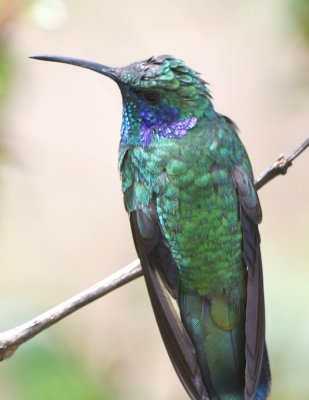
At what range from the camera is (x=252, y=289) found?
308cm

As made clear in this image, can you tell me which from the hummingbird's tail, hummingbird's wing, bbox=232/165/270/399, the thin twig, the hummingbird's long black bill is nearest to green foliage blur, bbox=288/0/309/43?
hummingbird's wing, bbox=232/165/270/399

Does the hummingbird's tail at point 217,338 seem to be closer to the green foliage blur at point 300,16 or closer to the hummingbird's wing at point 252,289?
the hummingbird's wing at point 252,289

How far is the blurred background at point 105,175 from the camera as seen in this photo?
10.3 ft

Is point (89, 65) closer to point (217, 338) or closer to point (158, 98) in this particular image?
point (158, 98)

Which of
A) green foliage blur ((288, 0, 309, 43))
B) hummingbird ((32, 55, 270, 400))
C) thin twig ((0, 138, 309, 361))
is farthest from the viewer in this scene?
green foliage blur ((288, 0, 309, 43))

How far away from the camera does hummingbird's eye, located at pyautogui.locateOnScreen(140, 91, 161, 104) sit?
10.5 feet

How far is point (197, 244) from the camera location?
10.3ft

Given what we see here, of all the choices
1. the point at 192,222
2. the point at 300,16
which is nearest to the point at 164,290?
the point at 192,222

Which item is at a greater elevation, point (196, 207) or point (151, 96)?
point (151, 96)

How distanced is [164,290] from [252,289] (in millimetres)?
289

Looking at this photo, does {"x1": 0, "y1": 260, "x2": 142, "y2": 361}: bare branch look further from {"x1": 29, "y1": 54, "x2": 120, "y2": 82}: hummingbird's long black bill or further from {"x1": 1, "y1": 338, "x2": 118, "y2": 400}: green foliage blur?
{"x1": 29, "y1": 54, "x2": 120, "y2": 82}: hummingbird's long black bill

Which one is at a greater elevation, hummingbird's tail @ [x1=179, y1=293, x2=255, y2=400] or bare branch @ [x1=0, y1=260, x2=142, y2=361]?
bare branch @ [x1=0, y1=260, x2=142, y2=361]

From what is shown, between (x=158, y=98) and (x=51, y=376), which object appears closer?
(x=51, y=376)

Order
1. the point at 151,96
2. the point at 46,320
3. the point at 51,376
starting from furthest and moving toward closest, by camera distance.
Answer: the point at 151,96 < the point at 51,376 < the point at 46,320
